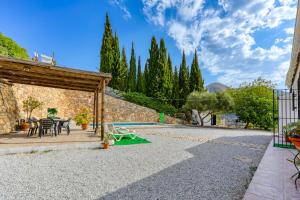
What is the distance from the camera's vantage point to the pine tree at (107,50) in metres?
24.0

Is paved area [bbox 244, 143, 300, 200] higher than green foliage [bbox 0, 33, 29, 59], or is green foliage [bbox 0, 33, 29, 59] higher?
green foliage [bbox 0, 33, 29, 59]

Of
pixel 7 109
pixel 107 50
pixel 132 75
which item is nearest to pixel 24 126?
pixel 7 109

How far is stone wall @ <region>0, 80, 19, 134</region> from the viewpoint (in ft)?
28.3

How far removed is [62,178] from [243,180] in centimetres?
369

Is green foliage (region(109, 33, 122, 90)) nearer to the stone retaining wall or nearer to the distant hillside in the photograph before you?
the stone retaining wall

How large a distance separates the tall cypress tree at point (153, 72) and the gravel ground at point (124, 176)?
63.6 ft

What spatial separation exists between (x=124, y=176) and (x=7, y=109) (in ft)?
29.1

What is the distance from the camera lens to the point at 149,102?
75.6 feet

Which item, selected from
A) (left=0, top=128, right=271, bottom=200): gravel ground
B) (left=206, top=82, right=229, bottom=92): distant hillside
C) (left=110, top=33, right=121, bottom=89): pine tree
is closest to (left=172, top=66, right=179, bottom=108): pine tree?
(left=206, top=82, right=229, bottom=92): distant hillside

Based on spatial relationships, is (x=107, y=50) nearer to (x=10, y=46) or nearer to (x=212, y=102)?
(x=10, y=46)

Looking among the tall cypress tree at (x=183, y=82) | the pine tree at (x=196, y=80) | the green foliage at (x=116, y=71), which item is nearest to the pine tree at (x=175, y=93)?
the tall cypress tree at (x=183, y=82)

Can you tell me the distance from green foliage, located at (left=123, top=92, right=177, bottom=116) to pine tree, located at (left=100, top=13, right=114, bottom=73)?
4.96m

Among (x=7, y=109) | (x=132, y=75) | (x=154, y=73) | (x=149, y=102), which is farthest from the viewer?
(x=132, y=75)

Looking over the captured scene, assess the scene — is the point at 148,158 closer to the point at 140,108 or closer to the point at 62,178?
the point at 62,178
